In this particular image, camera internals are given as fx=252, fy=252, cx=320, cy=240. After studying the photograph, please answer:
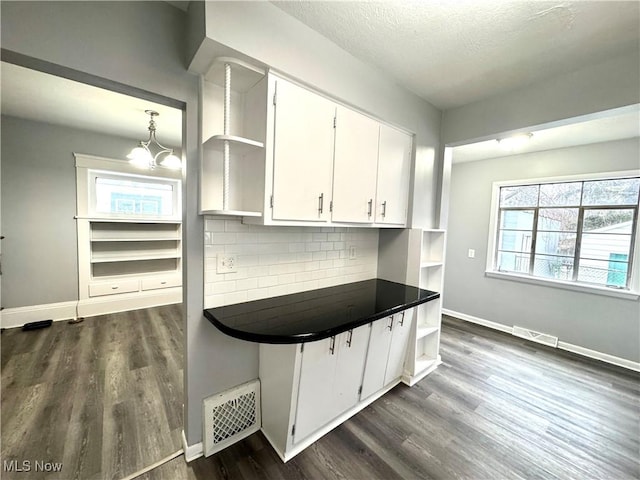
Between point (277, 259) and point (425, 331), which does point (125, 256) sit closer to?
point (277, 259)

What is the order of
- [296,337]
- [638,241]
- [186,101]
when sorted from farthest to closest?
[638,241] < [186,101] < [296,337]

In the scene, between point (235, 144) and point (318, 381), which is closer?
point (235, 144)

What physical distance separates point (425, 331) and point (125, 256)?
14.5ft

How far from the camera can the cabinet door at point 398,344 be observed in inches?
82.5

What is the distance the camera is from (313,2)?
1.34 m

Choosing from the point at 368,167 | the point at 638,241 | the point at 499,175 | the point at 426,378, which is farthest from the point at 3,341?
the point at 638,241

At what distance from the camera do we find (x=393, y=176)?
7.09 feet

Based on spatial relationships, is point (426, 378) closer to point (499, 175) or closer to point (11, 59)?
point (499, 175)

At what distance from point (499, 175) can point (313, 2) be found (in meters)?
3.65

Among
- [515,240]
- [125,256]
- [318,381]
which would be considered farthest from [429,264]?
[125,256]

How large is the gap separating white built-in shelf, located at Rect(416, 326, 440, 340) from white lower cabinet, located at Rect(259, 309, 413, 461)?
45 centimetres

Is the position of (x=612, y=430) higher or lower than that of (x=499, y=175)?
lower

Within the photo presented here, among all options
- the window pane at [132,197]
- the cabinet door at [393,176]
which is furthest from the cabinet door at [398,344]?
the window pane at [132,197]

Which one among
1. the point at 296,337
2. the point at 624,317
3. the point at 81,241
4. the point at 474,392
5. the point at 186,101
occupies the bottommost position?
the point at 474,392
